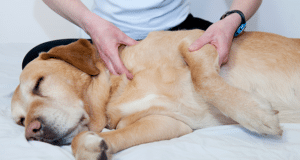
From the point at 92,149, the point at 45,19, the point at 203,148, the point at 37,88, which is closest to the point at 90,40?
the point at 37,88

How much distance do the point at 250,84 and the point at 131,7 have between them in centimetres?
118

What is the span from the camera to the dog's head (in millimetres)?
1256

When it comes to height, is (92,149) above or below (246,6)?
below

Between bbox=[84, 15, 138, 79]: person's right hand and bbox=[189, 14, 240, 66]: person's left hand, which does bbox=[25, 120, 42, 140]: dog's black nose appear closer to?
bbox=[84, 15, 138, 79]: person's right hand

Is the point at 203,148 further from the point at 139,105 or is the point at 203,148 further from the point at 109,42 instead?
the point at 109,42

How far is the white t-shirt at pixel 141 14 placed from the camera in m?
1.91

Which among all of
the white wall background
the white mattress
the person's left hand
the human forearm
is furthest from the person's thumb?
the white wall background

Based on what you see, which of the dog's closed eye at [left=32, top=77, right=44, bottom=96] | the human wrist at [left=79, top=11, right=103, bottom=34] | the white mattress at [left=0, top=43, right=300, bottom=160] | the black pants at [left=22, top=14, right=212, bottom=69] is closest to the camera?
the white mattress at [left=0, top=43, right=300, bottom=160]

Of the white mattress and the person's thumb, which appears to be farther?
the person's thumb

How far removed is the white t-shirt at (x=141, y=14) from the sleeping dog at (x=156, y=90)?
45 cm

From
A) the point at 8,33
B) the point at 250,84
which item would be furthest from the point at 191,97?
the point at 8,33

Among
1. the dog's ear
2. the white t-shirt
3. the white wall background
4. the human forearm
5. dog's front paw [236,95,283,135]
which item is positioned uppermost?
the human forearm

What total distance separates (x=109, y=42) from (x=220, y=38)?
739 mm

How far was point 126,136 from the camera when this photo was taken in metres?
1.17
